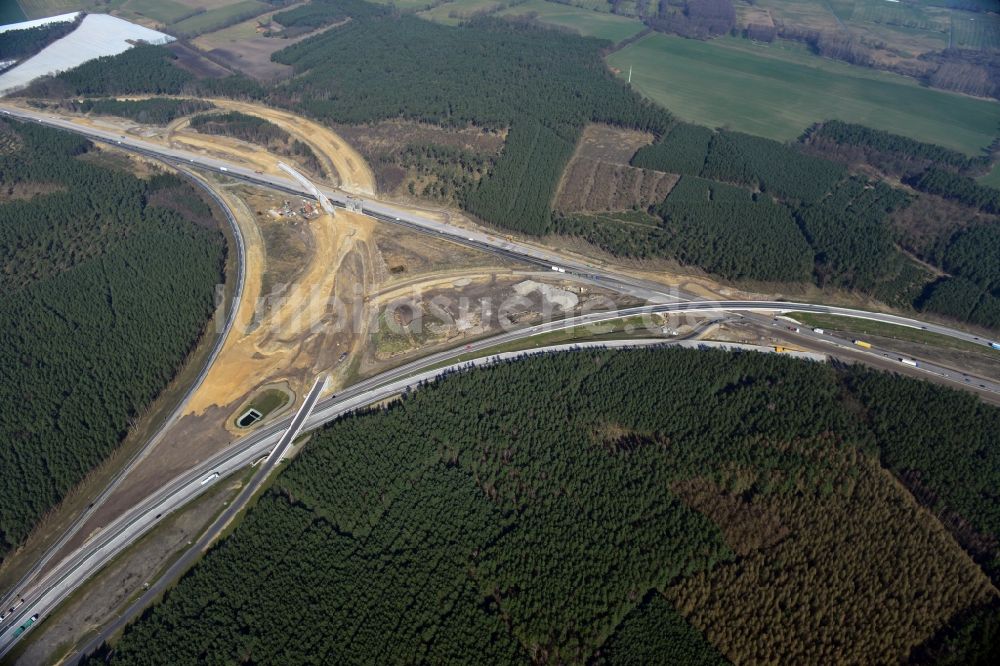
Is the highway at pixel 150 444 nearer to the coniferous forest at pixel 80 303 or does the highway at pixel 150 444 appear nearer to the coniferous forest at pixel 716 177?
the coniferous forest at pixel 80 303

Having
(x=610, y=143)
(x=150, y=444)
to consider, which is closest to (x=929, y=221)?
(x=610, y=143)

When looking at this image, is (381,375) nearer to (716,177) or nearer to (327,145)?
(327,145)

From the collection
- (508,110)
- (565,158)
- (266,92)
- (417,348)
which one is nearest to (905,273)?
(565,158)

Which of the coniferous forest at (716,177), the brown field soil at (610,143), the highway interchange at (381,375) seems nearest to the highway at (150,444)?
the highway interchange at (381,375)

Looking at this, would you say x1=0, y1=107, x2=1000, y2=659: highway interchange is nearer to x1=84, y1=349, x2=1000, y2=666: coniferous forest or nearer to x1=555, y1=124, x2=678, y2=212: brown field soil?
x1=84, y1=349, x2=1000, y2=666: coniferous forest

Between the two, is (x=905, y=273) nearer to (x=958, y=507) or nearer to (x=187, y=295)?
(x=958, y=507)

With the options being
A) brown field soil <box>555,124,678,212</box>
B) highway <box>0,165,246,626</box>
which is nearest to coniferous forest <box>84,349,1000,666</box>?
highway <box>0,165,246,626</box>
